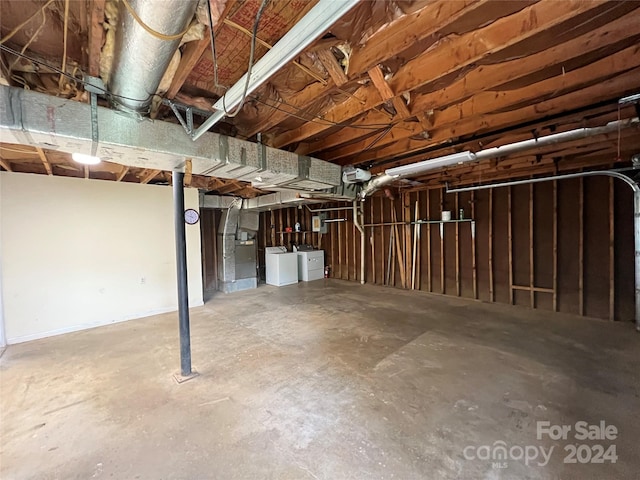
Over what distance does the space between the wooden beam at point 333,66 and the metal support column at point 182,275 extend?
171 cm

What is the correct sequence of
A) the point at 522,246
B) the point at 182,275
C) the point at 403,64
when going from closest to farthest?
the point at 403,64
the point at 182,275
the point at 522,246

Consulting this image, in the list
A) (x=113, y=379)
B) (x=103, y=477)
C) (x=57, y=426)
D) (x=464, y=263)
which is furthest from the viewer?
(x=464, y=263)

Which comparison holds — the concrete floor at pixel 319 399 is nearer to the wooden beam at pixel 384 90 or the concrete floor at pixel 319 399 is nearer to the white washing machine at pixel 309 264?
the wooden beam at pixel 384 90

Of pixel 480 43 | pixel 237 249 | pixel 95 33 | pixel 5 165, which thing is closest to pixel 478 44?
pixel 480 43

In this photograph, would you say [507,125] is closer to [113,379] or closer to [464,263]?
[464,263]

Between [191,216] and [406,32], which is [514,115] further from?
[191,216]

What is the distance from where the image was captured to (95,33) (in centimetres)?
122

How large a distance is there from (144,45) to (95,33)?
30 cm

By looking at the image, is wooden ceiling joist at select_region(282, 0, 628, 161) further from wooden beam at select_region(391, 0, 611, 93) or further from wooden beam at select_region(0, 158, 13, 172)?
wooden beam at select_region(0, 158, 13, 172)

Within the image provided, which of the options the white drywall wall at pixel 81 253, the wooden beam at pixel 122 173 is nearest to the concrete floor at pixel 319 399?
the white drywall wall at pixel 81 253

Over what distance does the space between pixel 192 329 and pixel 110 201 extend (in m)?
2.32

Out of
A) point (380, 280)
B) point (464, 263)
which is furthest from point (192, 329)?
point (464, 263)

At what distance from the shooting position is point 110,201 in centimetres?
408

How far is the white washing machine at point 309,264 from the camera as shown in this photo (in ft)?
23.5
